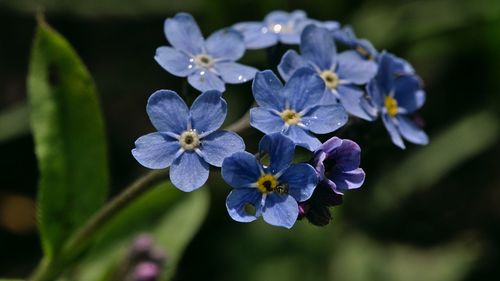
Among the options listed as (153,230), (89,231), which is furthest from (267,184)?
(153,230)

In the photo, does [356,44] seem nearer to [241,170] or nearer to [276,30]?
[276,30]

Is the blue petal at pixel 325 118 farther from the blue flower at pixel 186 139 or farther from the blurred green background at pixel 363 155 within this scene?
the blurred green background at pixel 363 155

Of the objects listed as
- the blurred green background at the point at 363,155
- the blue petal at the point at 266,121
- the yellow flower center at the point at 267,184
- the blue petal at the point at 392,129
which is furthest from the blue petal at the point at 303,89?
the blurred green background at the point at 363,155

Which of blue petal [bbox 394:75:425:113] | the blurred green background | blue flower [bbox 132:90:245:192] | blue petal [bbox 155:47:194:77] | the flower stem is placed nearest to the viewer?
blue flower [bbox 132:90:245:192]

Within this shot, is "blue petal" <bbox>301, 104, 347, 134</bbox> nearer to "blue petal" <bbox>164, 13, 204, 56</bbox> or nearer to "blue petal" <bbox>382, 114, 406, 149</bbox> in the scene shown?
"blue petal" <bbox>382, 114, 406, 149</bbox>

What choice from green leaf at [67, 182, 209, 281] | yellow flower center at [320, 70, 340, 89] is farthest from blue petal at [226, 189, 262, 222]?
green leaf at [67, 182, 209, 281]
